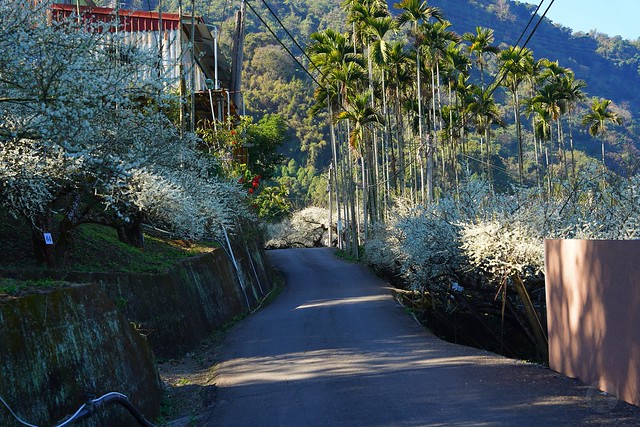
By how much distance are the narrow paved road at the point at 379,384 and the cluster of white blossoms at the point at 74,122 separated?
3.77 m

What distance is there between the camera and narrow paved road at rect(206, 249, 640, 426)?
936 centimetres

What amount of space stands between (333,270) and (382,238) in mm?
4225

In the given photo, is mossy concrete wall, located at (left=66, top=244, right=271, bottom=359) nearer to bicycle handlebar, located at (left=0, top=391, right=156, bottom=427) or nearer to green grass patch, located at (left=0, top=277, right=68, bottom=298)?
green grass patch, located at (left=0, top=277, right=68, bottom=298)

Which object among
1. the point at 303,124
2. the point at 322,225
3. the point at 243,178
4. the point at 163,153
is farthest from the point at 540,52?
the point at 163,153

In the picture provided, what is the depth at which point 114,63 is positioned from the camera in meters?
12.8

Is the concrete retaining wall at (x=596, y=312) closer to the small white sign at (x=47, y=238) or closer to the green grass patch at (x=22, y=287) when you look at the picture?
the green grass patch at (x=22, y=287)

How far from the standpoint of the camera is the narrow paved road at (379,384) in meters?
9.36

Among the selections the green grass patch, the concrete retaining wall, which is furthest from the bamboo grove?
the green grass patch

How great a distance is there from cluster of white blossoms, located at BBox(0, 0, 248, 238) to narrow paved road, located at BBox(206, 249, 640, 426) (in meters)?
3.77

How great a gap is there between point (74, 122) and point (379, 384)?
557cm

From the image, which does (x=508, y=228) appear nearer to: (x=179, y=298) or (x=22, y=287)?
(x=179, y=298)

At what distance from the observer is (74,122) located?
36.2 feet

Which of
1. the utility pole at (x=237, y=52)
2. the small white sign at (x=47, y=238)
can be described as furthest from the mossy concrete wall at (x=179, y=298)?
the utility pole at (x=237, y=52)

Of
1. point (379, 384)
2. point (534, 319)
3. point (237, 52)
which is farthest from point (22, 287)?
point (237, 52)
